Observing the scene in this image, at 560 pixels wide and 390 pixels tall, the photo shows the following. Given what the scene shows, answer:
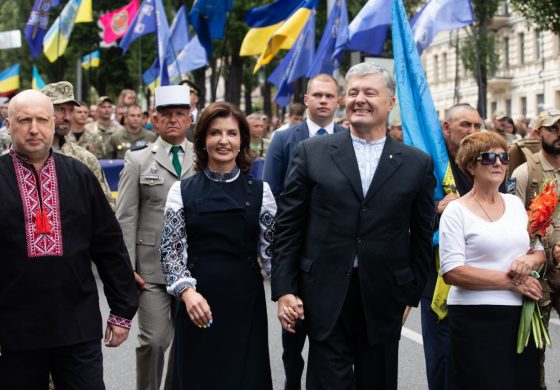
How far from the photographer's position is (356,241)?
4.92 metres

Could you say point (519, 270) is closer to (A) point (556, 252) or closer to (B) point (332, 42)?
(A) point (556, 252)

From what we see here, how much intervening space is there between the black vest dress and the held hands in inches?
10.9

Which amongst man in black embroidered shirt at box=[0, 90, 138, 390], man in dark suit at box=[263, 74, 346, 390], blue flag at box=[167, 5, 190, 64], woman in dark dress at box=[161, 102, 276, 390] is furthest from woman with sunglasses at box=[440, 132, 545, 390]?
blue flag at box=[167, 5, 190, 64]

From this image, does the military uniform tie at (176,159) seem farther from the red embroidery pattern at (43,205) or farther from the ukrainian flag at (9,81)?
the ukrainian flag at (9,81)

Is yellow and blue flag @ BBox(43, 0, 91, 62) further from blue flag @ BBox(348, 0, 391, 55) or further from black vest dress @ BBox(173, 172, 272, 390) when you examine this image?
black vest dress @ BBox(173, 172, 272, 390)

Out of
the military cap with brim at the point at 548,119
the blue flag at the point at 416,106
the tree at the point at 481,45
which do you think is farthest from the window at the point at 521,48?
the blue flag at the point at 416,106

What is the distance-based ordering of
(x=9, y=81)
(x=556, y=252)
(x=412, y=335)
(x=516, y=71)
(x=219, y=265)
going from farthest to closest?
(x=516, y=71) < (x=9, y=81) < (x=412, y=335) < (x=556, y=252) < (x=219, y=265)

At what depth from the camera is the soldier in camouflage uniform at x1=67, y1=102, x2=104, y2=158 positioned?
1181cm

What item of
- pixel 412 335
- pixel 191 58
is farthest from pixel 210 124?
pixel 191 58

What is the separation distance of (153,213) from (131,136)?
7737mm

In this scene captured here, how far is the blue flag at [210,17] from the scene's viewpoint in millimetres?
16875

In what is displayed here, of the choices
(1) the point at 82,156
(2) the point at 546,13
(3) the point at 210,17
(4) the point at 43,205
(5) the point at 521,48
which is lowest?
(4) the point at 43,205

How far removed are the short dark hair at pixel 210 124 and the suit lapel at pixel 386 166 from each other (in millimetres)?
800

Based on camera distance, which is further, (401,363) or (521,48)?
(521,48)
